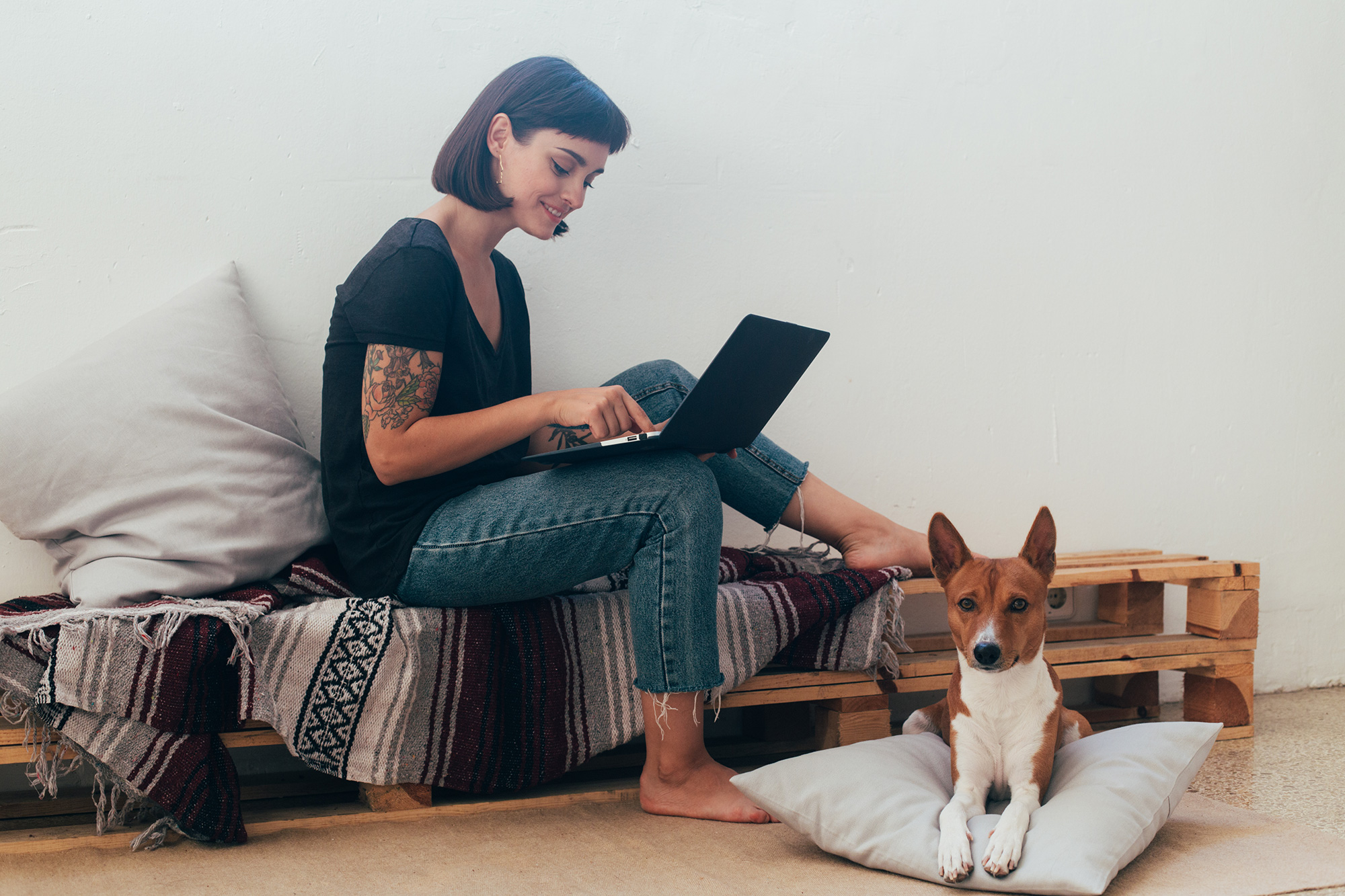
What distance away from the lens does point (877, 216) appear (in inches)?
81.8

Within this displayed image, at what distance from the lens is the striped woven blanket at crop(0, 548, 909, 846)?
1262 millimetres

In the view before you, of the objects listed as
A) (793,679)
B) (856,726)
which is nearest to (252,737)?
(793,679)

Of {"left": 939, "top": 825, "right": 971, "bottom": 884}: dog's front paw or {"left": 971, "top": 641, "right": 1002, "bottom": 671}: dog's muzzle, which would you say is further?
{"left": 971, "top": 641, "right": 1002, "bottom": 671}: dog's muzzle

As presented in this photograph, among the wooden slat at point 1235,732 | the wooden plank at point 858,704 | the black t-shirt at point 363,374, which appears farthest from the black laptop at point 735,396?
the wooden slat at point 1235,732

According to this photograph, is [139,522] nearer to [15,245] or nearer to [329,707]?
[329,707]

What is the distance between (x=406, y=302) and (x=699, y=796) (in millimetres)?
862

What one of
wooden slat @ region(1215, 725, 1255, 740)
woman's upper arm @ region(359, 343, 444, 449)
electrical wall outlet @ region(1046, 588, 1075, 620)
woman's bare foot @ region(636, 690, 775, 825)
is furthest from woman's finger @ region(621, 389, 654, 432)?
wooden slat @ region(1215, 725, 1255, 740)

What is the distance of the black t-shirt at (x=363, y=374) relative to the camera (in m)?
1.37

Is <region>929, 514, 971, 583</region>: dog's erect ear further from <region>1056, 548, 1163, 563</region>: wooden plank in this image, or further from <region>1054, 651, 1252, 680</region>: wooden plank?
<region>1056, 548, 1163, 563</region>: wooden plank

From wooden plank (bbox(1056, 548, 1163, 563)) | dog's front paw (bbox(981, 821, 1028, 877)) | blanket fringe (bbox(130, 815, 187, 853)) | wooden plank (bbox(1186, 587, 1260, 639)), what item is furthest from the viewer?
wooden plank (bbox(1056, 548, 1163, 563))

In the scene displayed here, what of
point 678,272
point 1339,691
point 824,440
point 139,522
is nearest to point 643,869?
point 139,522

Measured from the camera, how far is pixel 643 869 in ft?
3.95

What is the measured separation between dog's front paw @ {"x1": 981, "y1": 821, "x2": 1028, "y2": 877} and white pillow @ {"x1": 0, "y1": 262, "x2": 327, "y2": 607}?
3.79ft

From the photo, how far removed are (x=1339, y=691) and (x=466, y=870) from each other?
7.10 ft
